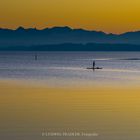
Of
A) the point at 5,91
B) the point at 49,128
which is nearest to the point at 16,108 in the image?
the point at 49,128

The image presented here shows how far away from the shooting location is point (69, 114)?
26.9 metres

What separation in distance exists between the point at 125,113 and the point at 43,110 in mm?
4417

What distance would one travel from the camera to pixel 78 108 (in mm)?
29219

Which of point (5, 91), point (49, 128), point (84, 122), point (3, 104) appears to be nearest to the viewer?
point (49, 128)

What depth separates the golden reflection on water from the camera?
21922 mm

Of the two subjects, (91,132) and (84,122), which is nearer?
(91,132)

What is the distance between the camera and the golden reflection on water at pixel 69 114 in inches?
863

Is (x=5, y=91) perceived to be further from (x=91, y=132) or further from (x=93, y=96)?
(x=91, y=132)

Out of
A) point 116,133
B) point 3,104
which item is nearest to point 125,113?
point 116,133

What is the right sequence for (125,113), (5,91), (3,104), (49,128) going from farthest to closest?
(5,91) → (3,104) → (125,113) → (49,128)

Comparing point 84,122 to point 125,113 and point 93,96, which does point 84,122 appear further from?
point 93,96

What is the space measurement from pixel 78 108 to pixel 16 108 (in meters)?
3.46

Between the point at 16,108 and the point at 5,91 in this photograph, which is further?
the point at 5,91

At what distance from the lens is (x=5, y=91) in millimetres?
41188
